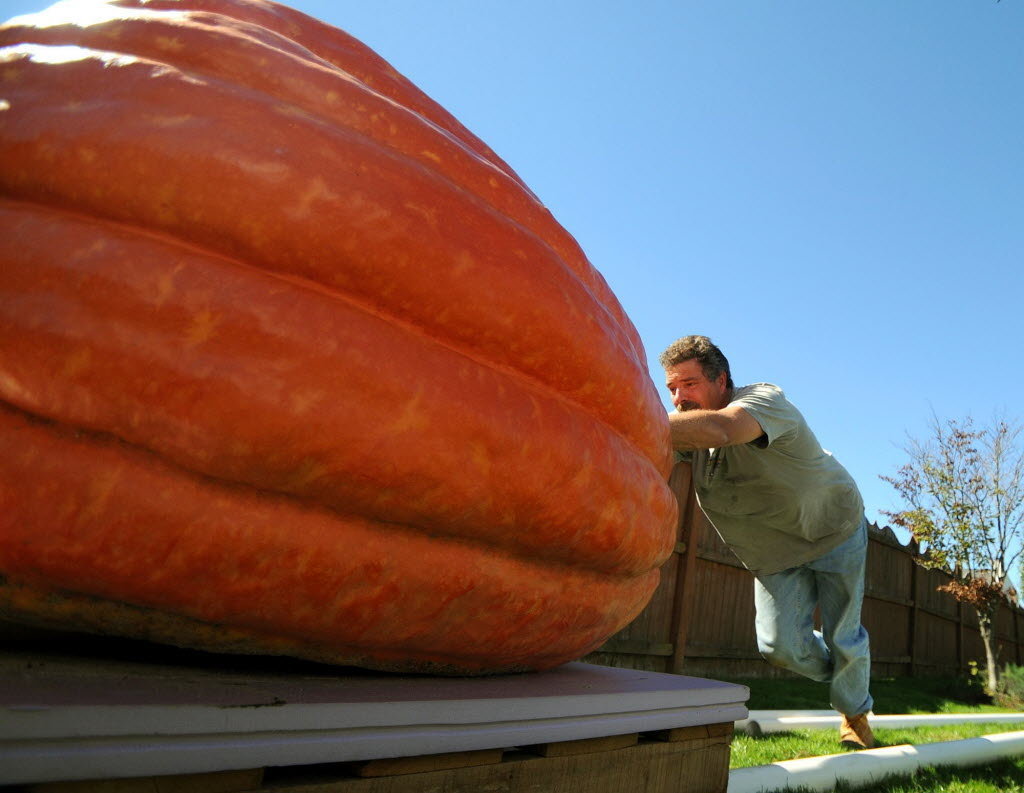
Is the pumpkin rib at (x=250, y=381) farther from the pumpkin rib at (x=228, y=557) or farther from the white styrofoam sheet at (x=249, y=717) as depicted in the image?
the white styrofoam sheet at (x=249, y=717)

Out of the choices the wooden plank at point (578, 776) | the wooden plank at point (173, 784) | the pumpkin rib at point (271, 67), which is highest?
the pumpkin rib at point (271, 67)

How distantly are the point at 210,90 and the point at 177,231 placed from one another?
8.9 inches

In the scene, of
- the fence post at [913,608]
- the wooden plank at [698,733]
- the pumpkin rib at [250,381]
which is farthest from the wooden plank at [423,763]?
the fence post at [913,608]

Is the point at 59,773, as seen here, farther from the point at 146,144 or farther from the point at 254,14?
the point at 254,14

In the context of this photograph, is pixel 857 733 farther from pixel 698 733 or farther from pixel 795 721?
pixel 698 733

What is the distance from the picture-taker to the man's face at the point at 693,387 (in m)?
3.01

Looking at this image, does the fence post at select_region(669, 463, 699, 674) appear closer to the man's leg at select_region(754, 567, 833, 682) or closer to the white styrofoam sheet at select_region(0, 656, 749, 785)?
the man's leg at select_region(754, 567, 833, 682)

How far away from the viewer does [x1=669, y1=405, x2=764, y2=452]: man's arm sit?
225cm

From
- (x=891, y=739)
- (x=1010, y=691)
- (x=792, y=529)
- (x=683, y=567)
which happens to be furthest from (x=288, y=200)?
(x=1010, y=691)

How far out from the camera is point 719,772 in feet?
5.55

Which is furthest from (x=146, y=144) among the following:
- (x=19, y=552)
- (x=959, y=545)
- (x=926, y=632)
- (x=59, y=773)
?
(x=959, y=545)

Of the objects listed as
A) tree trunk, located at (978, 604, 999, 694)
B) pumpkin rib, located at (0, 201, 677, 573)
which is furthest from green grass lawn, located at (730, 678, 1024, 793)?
tree trunk, located at (978, 604, 999, 694)

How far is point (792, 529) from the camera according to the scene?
10.9ft

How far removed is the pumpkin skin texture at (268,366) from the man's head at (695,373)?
170 centimetres
